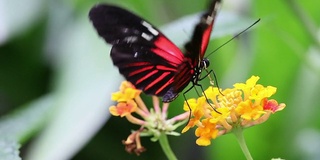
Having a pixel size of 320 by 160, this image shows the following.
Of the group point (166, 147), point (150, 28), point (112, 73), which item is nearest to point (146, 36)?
point (150, 28)

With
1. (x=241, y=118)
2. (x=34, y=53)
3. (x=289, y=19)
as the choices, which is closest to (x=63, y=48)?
(x=34, y=53)

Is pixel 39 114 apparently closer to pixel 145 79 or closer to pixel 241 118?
pixel 145 79

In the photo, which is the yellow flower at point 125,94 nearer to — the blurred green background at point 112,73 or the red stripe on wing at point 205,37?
the red stripe on wing at point 205,37

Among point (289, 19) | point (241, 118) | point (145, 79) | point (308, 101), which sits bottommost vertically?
point (241, 118)

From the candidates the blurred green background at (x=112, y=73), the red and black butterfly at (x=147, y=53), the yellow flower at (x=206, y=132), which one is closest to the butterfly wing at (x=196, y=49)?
the red and black butterfly at (x=147, y=53)

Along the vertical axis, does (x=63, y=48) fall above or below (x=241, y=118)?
above

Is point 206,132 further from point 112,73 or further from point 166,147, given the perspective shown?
point 112,73
